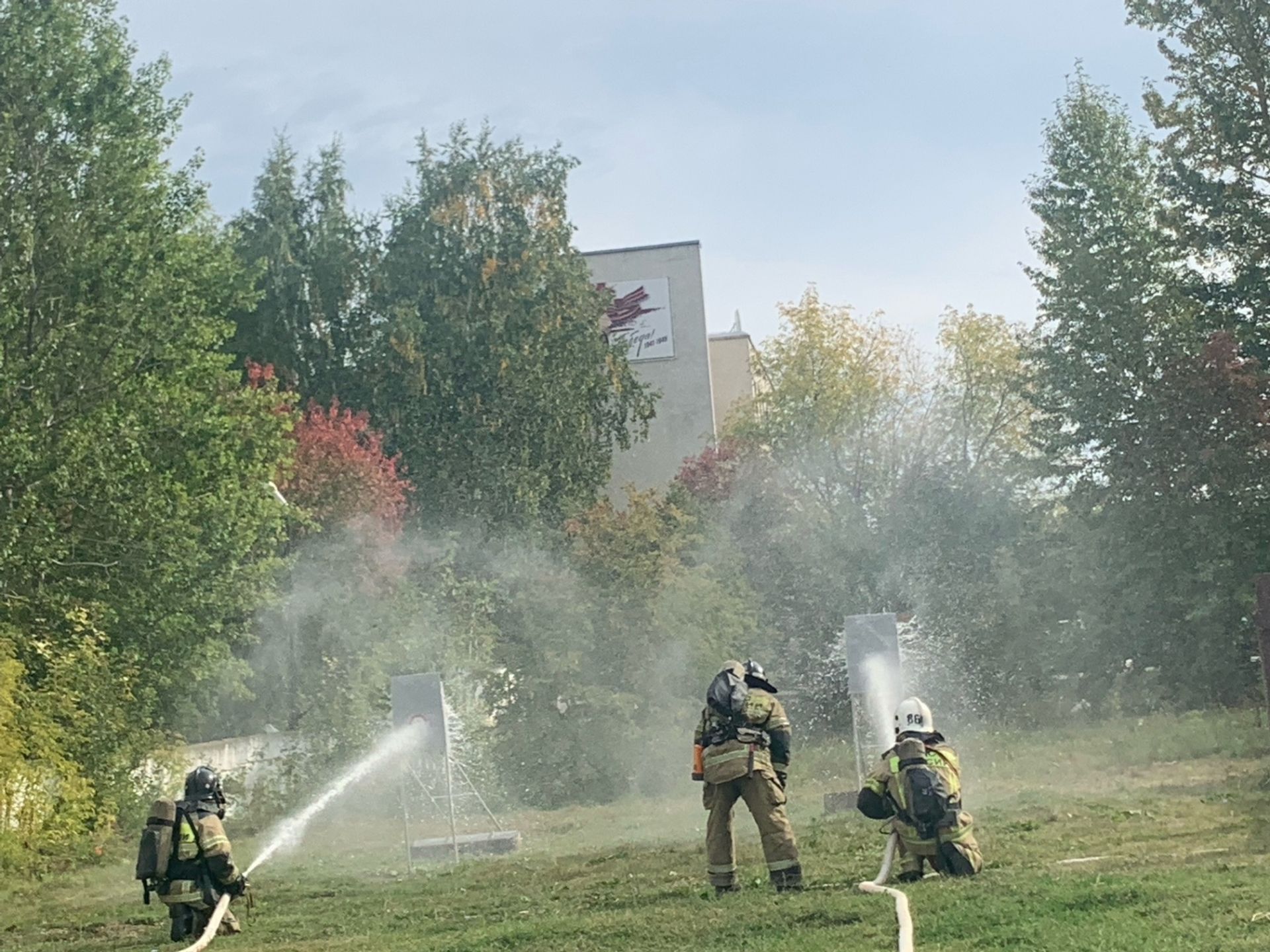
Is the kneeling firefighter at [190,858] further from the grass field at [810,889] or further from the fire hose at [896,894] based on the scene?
the fire hose at [896,894]

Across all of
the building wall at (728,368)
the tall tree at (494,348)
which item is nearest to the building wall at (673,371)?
the building wall at (728,368)

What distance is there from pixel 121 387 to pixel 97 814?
6339 millimetres

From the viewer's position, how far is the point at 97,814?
23297 mm

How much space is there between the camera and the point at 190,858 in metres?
11.9

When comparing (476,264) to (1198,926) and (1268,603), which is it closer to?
(1268,603)

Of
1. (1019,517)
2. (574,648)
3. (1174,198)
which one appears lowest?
(574,648)

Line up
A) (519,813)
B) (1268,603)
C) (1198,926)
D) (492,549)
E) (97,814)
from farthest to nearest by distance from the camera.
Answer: (492,549), (519,813), (97,814), (1268,603), (1198,926)

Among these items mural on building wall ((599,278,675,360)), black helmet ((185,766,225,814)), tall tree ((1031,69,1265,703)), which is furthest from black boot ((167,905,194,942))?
mural on building wall ((599,278,675,360))

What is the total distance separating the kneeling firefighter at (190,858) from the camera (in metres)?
11.8

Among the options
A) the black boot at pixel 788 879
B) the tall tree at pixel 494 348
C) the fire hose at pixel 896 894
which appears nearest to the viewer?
the fire hose at pixel 896 894

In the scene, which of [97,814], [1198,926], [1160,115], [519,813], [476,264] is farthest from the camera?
[476,264]

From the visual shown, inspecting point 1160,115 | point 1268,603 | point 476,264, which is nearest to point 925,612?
point 1160,115

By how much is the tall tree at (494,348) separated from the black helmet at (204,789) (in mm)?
31200

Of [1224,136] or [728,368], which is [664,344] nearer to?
[728,368]
